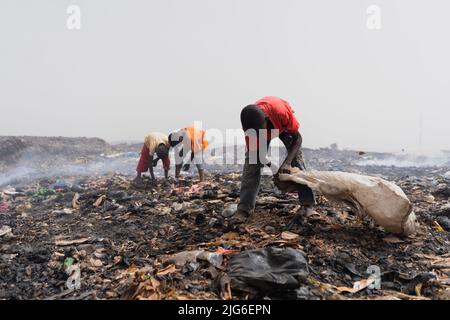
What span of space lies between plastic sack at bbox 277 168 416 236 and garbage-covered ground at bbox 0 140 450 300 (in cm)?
22

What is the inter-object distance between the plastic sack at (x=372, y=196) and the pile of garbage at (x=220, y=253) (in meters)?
0.22

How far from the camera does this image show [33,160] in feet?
44.8

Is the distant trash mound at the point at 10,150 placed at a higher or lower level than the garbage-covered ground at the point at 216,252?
higher

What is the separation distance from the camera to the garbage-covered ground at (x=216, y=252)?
8.34 ft

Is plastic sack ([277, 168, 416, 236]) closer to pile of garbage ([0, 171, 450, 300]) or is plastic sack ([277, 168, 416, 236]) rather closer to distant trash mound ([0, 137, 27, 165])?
pile of garbage ([0, 171, 450, 300])

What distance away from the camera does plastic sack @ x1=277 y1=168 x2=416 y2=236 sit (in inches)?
132

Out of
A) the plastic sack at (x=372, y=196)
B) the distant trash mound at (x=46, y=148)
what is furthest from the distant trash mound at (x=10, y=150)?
the plastic sack at (x=372, y=196)

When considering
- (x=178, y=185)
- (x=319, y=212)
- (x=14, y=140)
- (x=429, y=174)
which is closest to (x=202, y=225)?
(x=319, y=212)

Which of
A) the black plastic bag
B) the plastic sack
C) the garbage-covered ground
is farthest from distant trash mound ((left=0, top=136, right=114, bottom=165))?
the black plastic bag

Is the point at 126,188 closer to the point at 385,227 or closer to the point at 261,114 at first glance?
the point at 261,114

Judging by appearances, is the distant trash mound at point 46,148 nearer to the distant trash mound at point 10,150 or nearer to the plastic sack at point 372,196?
the distant trash mound at point 10,150

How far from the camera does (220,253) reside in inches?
119

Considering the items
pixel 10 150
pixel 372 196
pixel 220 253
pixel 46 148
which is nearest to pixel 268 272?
pixel 220 253

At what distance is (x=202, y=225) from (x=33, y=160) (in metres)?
11.9
